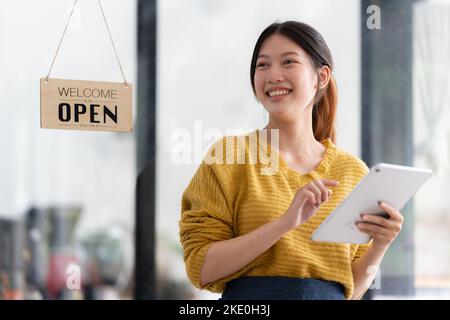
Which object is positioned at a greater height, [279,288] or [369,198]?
[369,198]

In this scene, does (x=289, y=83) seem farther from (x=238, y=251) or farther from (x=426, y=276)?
(x=426, y=276)

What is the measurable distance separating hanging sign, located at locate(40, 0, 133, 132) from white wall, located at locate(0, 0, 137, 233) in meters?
0.31

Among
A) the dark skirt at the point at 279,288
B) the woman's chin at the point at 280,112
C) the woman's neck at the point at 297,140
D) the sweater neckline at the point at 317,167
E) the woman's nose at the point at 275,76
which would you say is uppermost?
the woman's nose at the point at 275,76

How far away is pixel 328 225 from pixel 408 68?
89 centimetres

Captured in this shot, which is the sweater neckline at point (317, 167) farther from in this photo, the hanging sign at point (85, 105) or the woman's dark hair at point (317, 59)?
the hanging sign at point (85, 105)

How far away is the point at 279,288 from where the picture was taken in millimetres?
824

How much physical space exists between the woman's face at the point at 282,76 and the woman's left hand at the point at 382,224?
17cm

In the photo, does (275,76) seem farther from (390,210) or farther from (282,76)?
(390,210)

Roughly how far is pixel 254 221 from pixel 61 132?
3.08ft

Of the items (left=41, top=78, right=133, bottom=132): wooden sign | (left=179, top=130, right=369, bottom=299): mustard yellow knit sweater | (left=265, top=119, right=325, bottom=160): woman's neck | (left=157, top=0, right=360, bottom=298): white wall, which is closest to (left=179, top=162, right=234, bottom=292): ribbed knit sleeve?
(left=179, top=130, right=369, bottom=299): mustard yellow knit sweater

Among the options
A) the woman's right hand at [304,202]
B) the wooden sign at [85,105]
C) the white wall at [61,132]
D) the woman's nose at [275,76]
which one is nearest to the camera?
the woman's right hand at [304,202]

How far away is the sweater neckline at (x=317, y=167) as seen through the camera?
0.88m

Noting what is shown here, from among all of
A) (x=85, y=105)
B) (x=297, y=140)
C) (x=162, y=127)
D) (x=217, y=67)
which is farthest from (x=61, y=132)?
(x=297, y=140)

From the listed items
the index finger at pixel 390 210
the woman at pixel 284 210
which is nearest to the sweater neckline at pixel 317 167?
the woman at pixel 284 210
